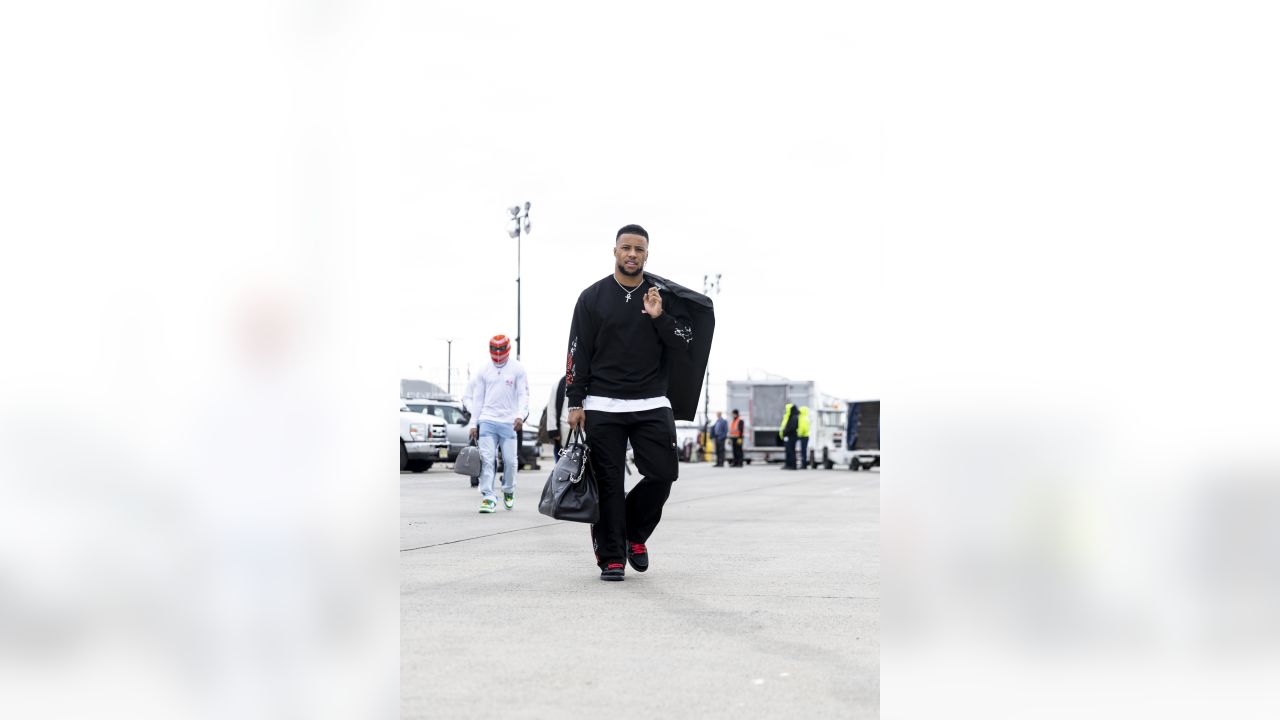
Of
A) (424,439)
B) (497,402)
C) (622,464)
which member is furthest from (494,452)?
(424,439)

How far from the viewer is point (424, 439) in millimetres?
24516

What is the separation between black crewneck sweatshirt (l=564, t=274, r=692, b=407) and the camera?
23.0ft

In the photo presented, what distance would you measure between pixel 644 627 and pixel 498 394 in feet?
26.4

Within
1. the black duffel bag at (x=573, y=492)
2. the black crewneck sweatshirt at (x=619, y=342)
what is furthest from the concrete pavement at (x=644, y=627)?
the black crewneck sweatshirt at (x=619, y=342)

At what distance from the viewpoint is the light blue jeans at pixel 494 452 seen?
12.9 metres

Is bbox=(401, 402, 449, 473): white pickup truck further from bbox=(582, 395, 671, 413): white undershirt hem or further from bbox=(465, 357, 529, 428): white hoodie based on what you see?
bbox=(582, 395, 671, 413): white undershirt hem

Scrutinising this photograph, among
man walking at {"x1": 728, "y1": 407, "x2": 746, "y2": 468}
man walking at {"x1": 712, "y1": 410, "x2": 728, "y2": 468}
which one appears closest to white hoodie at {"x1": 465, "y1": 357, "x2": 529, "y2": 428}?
man walking at {"x1": 728, "y1": 407, "x2": 746, "y2": 468}

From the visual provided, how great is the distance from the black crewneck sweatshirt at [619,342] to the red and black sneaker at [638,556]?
855 mm

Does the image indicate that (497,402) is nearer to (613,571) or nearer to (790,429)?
(613,571)
